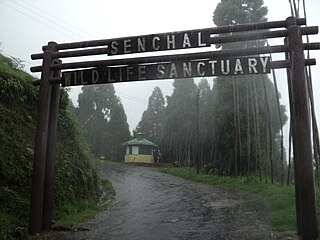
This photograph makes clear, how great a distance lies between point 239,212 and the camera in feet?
29.8

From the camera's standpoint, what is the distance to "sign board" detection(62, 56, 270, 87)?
19.6ft

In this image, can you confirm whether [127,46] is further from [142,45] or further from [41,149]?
[41,149]

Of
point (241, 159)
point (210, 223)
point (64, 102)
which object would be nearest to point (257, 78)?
point (241, 159)

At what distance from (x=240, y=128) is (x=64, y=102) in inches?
585

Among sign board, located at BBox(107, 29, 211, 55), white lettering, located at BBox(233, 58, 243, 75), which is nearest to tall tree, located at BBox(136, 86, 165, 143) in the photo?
sign board, located at BBox(107, 29, 211, 55)

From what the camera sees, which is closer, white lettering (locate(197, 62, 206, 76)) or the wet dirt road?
white lettering (locate(197, 62, 206, 76))

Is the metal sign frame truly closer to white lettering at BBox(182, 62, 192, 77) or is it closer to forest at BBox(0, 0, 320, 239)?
white lettering at BBox(182, 62, 192, 77)

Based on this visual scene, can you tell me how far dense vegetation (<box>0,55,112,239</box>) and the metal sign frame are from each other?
1.99 ft

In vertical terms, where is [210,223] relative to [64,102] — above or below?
below

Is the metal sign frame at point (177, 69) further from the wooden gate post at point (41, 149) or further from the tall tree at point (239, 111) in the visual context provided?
the tall tree at point (239, 111)

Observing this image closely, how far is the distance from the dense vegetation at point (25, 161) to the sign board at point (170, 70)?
7.50ft

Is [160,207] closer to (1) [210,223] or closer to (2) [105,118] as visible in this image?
(1) [210,223]

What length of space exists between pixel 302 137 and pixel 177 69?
2387mm

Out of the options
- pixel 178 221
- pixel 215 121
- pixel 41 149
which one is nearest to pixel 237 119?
pixel 215 121
